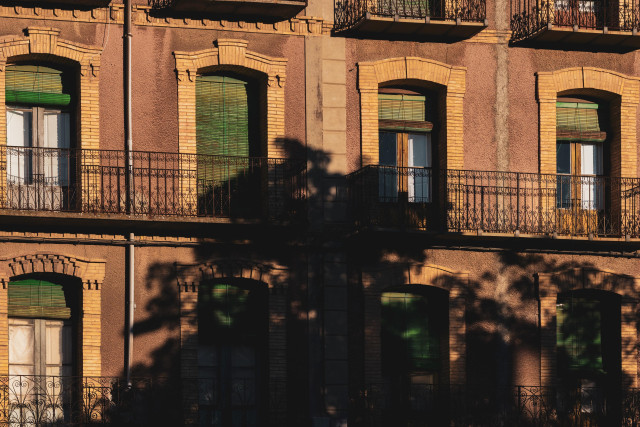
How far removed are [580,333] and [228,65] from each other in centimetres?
742

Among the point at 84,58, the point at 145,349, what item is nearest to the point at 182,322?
the point at 145,349

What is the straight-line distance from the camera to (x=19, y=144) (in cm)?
2442

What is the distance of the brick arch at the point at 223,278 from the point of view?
24.0 meters

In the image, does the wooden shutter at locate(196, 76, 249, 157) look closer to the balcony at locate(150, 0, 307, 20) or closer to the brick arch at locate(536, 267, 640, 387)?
the balcony at locate(150, 0, 307, 20)

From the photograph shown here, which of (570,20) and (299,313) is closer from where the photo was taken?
(299,313)

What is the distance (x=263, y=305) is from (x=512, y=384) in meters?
4.30

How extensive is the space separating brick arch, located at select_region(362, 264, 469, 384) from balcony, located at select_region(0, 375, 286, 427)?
5.31ft

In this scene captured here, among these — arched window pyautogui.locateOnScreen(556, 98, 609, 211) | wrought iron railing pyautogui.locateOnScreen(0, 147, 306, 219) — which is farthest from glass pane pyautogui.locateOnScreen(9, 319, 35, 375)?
arched window pyautogui.locateOnScreen(556, 98, 609, 211)

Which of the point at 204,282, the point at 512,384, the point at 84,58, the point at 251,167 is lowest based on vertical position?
the point at 512,384

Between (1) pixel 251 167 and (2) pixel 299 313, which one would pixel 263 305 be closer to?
(2) pixel 299 313

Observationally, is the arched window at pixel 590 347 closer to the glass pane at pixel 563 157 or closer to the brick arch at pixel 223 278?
the glass pane at pixel 563 157

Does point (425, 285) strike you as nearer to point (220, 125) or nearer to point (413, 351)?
point (413, 351)

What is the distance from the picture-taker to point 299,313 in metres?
24.7

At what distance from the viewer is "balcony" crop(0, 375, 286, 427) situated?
23156 mm
